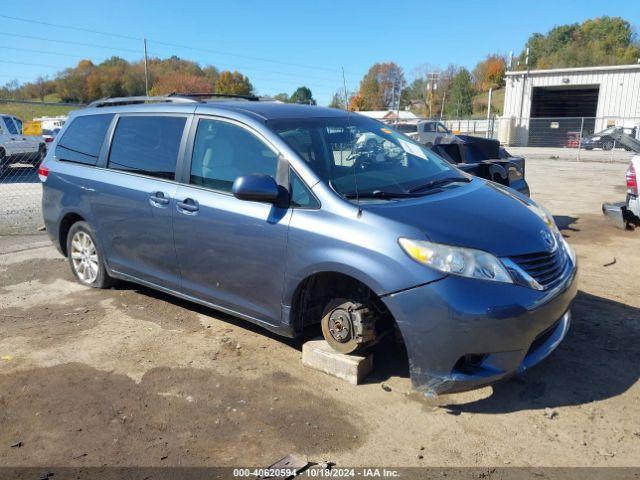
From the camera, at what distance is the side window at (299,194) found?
3.58 meters

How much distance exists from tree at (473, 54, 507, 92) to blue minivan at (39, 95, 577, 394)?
98300mm

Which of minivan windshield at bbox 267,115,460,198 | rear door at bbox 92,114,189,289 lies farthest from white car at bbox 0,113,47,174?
minivan windshield at bbox 267,115,460,198

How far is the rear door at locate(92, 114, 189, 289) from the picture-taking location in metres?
4.45

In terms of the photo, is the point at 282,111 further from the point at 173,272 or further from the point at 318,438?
the point at 318,438

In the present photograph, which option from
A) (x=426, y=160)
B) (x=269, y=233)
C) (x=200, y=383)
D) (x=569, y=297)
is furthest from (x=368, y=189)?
(x=200, y=383)

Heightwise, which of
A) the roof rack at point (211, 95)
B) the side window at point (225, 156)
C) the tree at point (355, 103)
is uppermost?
the tree at point (355, 103)

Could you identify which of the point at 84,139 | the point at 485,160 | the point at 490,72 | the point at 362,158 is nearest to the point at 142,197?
the point at 84,139

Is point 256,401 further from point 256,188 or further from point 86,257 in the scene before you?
point 86,257

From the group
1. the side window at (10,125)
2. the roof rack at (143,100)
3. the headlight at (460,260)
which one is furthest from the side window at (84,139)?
the side window at (10,125)

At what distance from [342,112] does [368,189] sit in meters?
1.23

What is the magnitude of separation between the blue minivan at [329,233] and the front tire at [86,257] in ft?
0.45

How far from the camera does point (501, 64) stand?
97.2 metres

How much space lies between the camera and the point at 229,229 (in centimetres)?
394

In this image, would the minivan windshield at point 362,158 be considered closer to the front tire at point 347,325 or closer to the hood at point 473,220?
the hood at point 473,220
